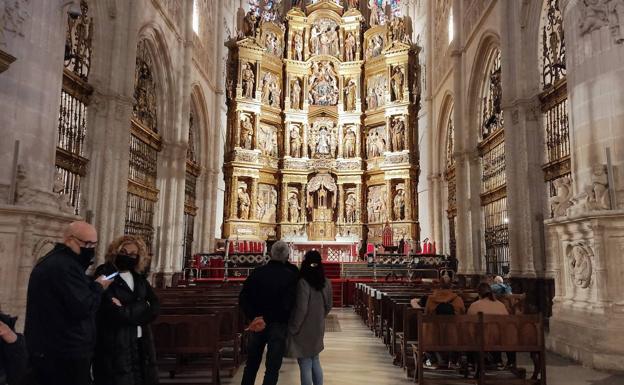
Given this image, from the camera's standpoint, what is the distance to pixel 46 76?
9.44 metres

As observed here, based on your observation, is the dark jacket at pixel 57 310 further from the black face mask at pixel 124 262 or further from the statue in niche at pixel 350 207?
the statue in niche at pixel 350 207

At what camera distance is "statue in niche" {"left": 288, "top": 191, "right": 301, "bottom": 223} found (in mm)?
27578

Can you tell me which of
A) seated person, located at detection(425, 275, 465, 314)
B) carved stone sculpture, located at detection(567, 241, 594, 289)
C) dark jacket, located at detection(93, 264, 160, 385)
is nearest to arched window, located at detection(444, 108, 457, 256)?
carved stone sculpture, located at detection(567, 241, 594, 289)

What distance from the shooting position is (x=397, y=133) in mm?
27125

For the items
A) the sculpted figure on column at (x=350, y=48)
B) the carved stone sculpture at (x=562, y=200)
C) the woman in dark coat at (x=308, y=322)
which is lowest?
the woman in dark coat at (x=308, y=322)

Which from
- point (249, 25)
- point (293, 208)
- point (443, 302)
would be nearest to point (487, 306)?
point (443, 302)

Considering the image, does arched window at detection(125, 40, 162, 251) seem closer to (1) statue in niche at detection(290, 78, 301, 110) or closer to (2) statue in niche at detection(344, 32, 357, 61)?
Answer: (1) statue in niche at detection(290, 78, 301, 110)

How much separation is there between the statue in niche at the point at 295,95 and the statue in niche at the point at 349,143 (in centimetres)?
325

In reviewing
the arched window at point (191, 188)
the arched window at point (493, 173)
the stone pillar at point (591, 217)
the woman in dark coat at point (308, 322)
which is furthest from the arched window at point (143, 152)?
the stone pillar at point (591, 217)

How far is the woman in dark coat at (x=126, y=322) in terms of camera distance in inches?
150

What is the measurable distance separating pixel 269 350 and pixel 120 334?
1.79m

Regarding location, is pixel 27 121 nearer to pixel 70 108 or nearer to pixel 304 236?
pixel 70 108

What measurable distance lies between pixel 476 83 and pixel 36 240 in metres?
16.1

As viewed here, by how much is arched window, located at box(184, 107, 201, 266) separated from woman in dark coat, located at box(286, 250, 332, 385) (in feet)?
57.9
